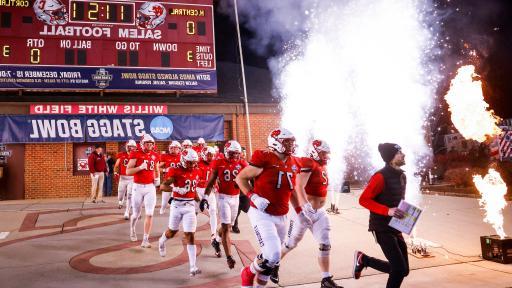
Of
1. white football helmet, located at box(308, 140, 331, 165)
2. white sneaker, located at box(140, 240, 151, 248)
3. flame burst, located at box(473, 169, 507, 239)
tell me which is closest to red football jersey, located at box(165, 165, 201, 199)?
white sneaker, located at box(140, 240, 151, 248)

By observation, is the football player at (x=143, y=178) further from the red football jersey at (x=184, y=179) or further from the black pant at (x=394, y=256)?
the black pant at (x=394, y=256)

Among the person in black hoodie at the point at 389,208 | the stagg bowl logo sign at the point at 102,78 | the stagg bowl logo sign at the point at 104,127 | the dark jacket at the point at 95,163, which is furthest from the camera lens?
the stagg bowl logo sign at the point at 102,78

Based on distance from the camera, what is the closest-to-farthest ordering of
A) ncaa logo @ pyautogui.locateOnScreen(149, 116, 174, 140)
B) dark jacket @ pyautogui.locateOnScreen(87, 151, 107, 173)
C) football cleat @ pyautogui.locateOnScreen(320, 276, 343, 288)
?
football cleat @ pyautogui.locateOnScreen(320, 276, 343, 288)
dark jacket @ pyautogui.locateOnScreen(87, 151, 107, 173)
ncaa logo @ pyautogui.locateOnScreen(149, 116, 174, 140)

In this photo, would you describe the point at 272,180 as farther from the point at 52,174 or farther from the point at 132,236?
the point at 52,174

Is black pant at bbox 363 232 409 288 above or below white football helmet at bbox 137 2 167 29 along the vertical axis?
below

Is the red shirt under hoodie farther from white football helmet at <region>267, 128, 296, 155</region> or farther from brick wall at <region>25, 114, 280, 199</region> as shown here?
brick wall at <region>25, 114, 280, 199</region>

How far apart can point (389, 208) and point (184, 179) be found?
154 inches

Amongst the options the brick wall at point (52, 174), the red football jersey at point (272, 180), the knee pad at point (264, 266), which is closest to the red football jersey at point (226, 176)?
the red football jersey at point (272, 180)

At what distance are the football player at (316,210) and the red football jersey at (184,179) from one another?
2.10 meters

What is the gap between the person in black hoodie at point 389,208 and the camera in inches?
173

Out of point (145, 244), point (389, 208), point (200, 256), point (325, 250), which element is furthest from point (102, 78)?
point (389, 208)

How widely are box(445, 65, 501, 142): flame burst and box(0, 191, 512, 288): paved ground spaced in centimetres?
245

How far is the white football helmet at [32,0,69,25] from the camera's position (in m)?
17.5

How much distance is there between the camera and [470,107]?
8281 mm
